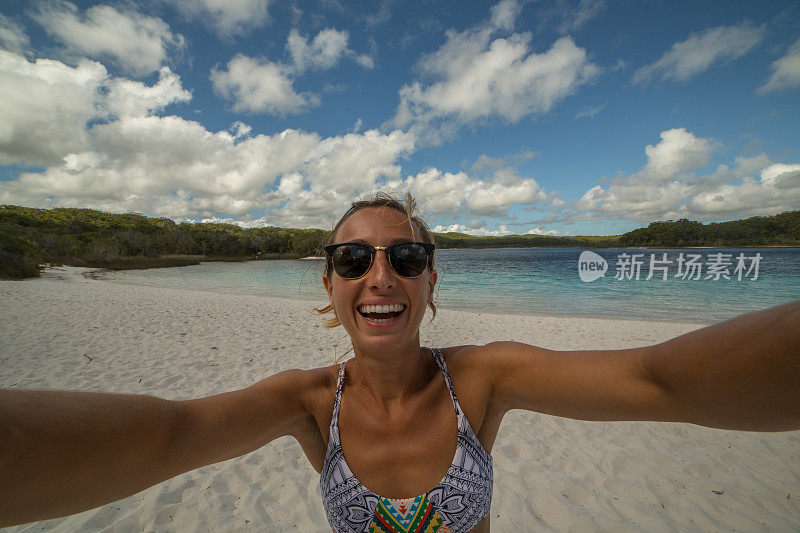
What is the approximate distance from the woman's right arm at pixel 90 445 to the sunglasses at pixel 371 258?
2.73ft

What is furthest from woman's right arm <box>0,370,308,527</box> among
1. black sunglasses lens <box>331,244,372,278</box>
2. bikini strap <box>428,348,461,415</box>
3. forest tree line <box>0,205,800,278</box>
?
forest tree line <box>0,205,800,278</box>

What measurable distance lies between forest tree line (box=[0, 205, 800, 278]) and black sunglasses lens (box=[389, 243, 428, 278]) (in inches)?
1200

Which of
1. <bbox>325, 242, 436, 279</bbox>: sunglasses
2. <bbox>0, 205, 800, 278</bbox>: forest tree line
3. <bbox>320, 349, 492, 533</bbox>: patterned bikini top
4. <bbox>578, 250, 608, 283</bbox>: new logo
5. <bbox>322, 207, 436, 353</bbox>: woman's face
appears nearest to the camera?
<bbox>320, 349, 492, 533</bbox>: patterned bikini top

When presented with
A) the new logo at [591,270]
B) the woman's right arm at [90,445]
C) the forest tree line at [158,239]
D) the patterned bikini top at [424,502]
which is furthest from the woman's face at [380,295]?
the new logo at [591,270]

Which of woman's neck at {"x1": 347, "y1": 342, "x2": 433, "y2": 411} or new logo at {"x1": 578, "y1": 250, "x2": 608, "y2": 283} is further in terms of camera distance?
new logo at {"x1": 578, "y1": 250, "x2": 608, "y2": 283}

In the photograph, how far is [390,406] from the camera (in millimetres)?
1599

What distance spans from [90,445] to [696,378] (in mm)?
1719

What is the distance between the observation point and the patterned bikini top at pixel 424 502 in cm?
133

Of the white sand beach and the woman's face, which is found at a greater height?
the woman's face

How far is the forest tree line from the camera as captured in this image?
34.5 meters

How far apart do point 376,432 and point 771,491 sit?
14.8 ft

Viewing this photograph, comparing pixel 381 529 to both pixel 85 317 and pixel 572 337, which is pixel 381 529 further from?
pixel 85 317

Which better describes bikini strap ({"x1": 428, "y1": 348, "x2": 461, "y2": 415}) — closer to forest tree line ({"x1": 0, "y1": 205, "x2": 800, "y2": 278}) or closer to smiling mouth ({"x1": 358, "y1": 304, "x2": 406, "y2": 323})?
smiling mouth ({"x1": 358, "y1": 304, "x2": 406, "y2": 323})

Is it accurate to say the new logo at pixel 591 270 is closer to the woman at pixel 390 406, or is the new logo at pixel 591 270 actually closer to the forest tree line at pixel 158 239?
the forest tree line at pixel 158 239
